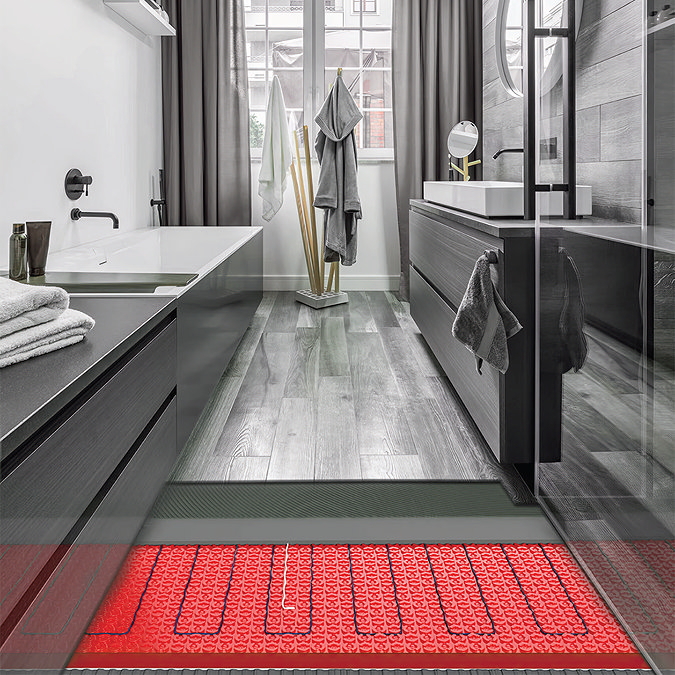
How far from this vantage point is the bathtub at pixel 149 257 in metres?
2.31

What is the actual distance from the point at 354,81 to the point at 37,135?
274 cm

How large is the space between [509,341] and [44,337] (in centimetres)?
116

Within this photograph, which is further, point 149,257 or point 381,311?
point 381,311

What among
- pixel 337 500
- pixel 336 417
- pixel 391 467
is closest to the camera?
pixel 337 500

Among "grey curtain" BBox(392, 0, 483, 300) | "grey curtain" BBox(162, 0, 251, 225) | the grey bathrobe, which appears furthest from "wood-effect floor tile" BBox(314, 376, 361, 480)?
"grey curtain" BBox(162, 0, 251, 225)

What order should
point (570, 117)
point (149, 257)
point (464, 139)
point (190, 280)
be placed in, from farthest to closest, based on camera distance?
1. point (149, 257)
2. point (464, 139)
3. point (190, 280)
4. point (570, 117)

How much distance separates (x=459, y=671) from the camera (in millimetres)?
1296

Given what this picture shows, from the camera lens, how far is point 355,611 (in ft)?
4.81

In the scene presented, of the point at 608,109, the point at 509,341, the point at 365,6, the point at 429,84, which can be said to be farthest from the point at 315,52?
the point at 608,109

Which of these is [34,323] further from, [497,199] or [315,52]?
[315,52]

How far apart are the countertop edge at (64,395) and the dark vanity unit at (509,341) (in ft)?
3.04

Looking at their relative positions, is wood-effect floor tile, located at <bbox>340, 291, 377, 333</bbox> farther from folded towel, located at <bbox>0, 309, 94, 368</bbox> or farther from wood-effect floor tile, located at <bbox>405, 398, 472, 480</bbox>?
folded towel, located at <bbox>0, 309, 94, 368</bbox>

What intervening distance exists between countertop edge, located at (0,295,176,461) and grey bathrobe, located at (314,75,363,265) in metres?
2.87

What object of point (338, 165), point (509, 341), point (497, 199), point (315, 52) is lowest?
point (509, 341)
